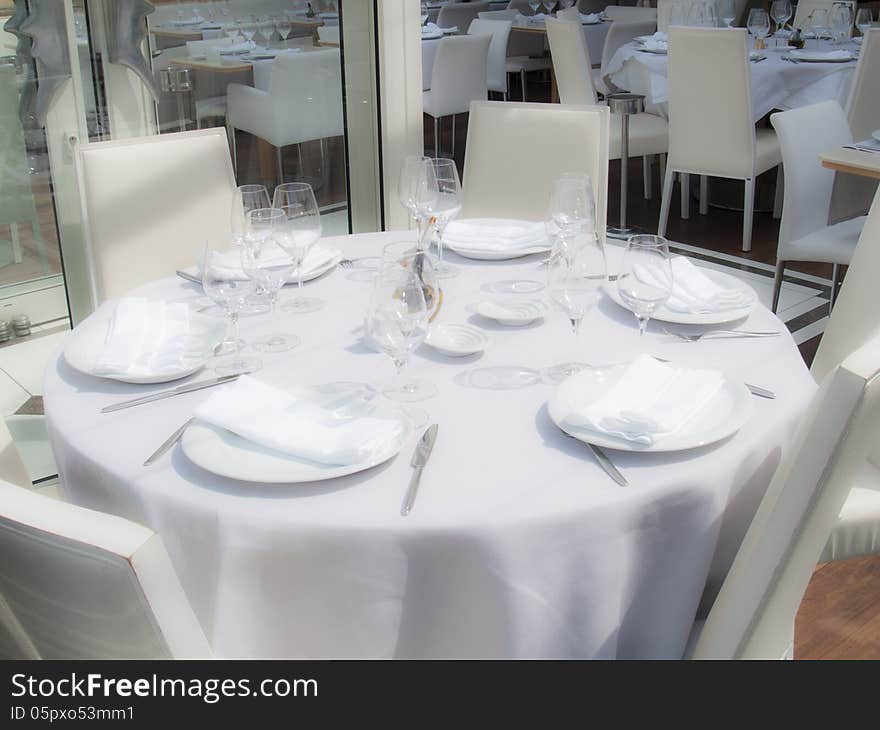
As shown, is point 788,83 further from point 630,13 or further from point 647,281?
point 647,281

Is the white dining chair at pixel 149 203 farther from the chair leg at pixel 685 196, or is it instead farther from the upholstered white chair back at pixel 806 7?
the upholstered white chair back at pixel 806 7

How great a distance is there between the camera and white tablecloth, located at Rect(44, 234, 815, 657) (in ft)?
3.74

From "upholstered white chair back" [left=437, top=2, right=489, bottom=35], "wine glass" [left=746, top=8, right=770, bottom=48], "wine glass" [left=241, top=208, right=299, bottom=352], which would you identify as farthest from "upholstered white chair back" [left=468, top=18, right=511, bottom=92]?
"wine glass" [left=241, top=208, right=299, bottom=352]

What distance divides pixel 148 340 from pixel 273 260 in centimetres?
27

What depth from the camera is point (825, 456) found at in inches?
39.1

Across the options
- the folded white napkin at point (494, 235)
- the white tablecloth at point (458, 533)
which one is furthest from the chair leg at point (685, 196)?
the white tablecloth at point (458, 533)

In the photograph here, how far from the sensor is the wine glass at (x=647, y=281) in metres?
1.47

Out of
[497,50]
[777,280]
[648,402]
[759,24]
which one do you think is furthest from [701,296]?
[497,50]

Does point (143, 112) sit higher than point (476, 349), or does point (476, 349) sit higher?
point (143, 112)

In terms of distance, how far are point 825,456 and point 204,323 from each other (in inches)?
40.5
